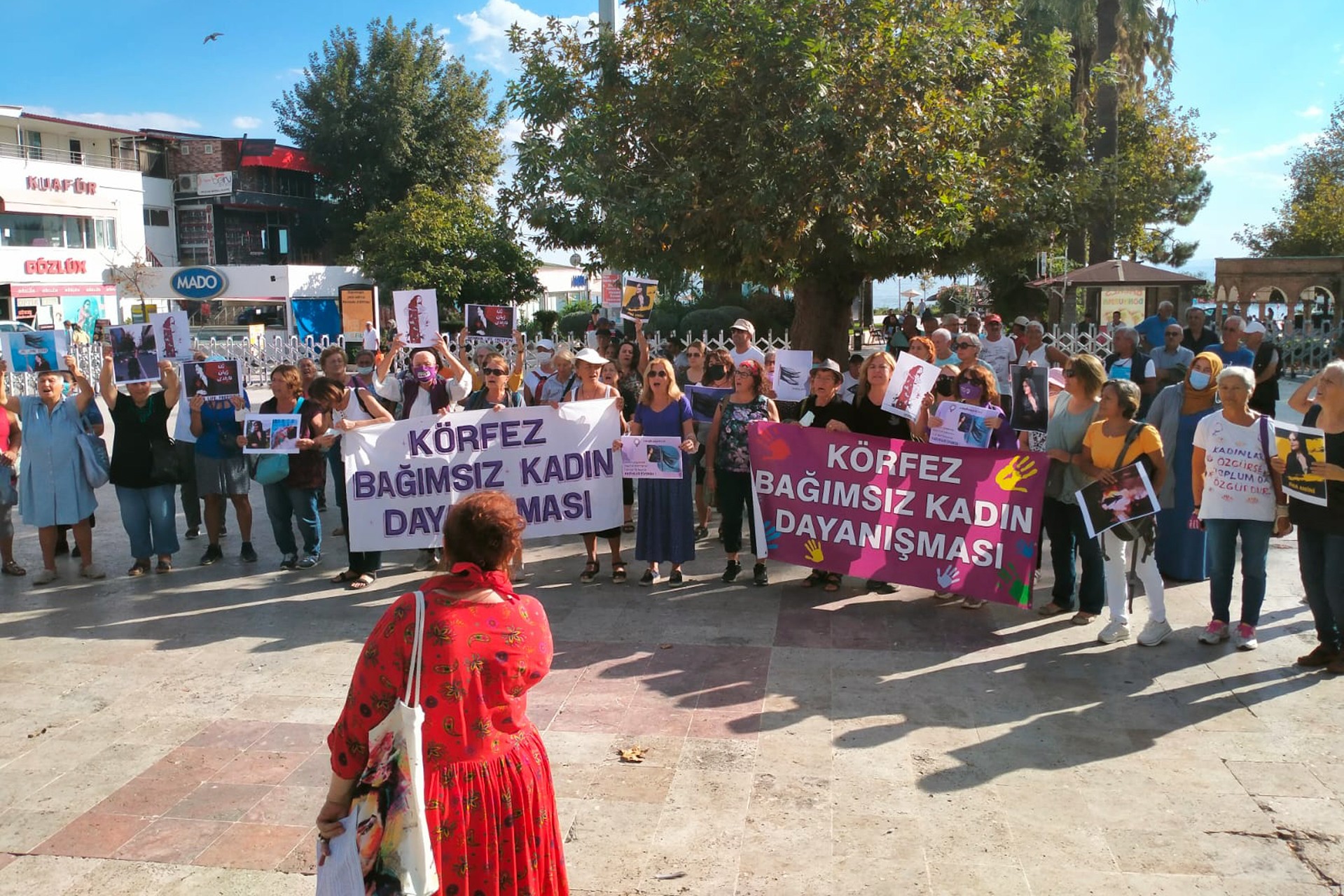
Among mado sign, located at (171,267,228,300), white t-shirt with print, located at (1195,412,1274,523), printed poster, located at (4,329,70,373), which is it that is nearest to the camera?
white t-shirt with print, located at (1195,412,1274,523)

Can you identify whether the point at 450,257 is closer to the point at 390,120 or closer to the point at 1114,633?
the point at 390,120

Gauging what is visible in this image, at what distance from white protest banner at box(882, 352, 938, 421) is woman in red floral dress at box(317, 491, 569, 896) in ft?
16.5

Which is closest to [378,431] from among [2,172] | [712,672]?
[712,672]

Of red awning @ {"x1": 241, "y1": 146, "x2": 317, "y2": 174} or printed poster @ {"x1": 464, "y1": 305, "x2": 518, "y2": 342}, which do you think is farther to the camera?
red awning @ {"x1": 241, "y1": 146, "x2": 317, "y2": 174}

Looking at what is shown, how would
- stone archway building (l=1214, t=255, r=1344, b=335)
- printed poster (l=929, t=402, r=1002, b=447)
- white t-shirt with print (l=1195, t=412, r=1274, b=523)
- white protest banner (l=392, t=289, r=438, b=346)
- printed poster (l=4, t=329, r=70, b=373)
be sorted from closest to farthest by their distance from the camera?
white t-shirt with print (l=1195, t=412, r=1274, b=523)
printed poster (l=929, t=402, r=1002, b=447)
printed poster (l=4, t=329, r=70, b=373)
white protest banner (l=392, t=289, r=438, b=346)
stone archway building (l=1214, t=255, r=1344, b=335)

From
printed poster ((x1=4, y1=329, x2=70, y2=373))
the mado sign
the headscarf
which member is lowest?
the headscarf

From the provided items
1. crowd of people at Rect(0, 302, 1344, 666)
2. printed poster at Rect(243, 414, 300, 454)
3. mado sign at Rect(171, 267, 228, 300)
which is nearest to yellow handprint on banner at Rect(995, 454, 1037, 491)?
crowd of people at Rect(0, 302, 1344, 666)

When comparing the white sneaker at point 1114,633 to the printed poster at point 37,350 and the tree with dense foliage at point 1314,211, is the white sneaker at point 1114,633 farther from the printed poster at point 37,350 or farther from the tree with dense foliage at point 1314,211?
the tree with dense foliage at point 1314,211

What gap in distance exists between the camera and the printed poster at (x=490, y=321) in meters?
11.6

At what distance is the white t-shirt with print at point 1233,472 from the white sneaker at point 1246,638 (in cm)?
70

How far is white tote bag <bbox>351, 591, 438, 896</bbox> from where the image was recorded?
2.57 meters

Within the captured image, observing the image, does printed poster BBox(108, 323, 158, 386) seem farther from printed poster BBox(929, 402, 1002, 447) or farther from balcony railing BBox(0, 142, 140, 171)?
balcony railing BBox(0, 142, 140, 171)

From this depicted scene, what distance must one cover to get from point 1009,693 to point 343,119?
166ft

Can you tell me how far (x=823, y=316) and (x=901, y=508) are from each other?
898cm
